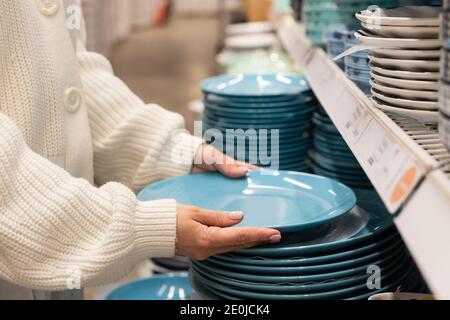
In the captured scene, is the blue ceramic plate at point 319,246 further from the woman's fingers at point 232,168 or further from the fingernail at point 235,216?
the woman's fingers at point 232,168

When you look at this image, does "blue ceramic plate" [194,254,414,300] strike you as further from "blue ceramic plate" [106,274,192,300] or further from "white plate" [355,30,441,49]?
"blue ceramic plate" [106,274,192,300]

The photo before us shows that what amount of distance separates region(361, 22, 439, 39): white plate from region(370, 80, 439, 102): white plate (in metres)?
0.08

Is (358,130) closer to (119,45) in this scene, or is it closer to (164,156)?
(164,156)

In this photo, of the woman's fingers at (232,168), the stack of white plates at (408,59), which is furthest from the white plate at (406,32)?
the woman's fingers at (232,168)

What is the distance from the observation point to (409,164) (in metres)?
0.76

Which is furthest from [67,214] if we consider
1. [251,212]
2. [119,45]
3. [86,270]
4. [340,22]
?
[119,45]

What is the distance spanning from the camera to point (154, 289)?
160 cm

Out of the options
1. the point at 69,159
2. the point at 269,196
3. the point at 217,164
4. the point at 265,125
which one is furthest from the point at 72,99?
the point at 265,125

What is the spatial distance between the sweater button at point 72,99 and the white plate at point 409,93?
61cm

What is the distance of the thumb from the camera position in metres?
1.04

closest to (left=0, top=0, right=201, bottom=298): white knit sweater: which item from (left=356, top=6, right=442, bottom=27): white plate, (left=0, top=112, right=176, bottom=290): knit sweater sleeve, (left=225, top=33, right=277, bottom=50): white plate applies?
(left=0, top=112, right=176, bottom=290): knit sweater sleeve

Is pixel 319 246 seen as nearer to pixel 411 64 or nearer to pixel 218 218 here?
pixel 218 218

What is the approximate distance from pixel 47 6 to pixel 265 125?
0.66m

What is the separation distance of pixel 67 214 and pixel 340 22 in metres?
1.03
